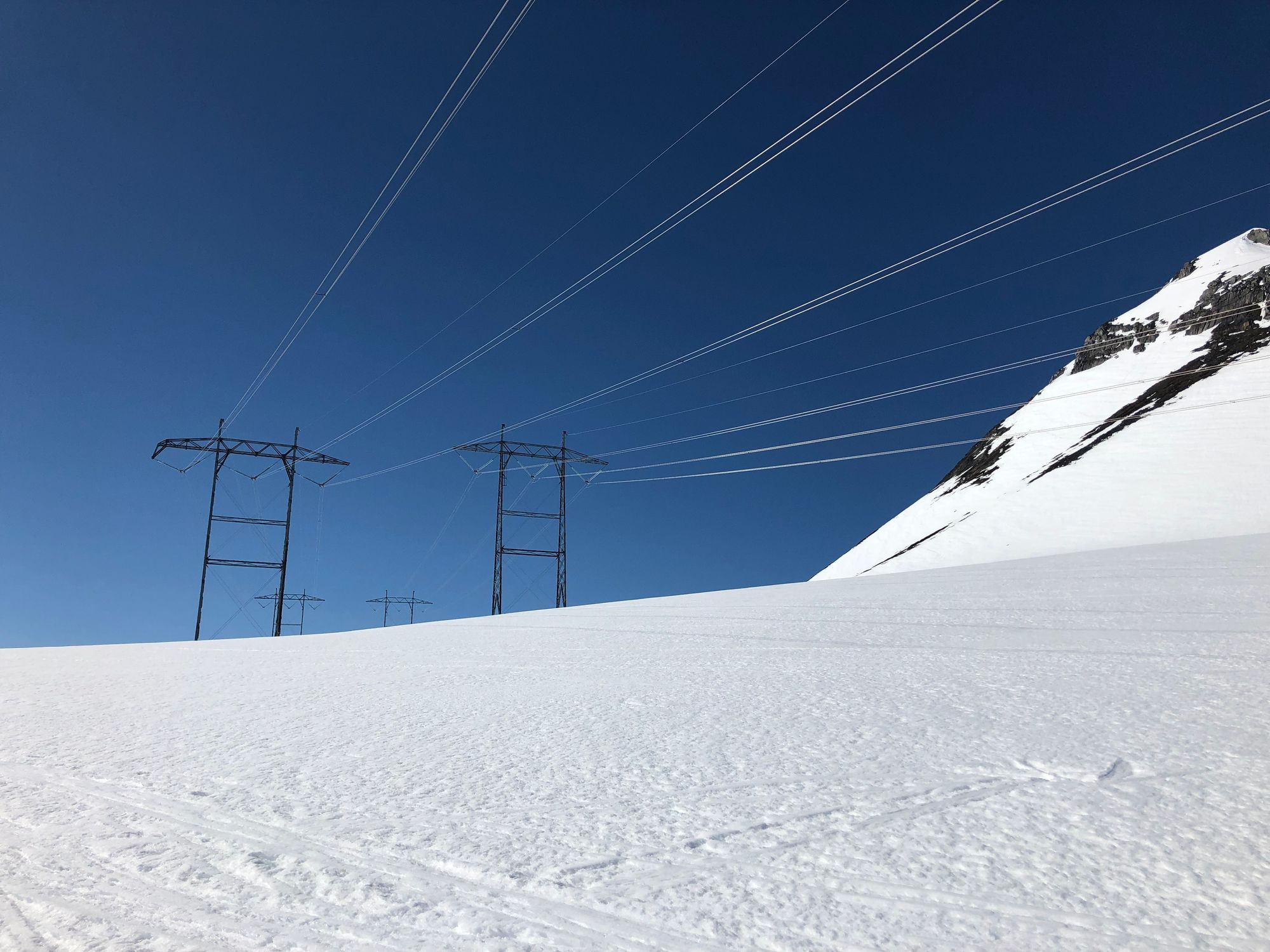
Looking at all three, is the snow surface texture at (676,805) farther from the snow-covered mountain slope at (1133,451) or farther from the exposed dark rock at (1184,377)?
the exposed dark rock at (1184,377)

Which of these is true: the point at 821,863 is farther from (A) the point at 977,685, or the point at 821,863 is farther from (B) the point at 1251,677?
(B) the point at 1251,677

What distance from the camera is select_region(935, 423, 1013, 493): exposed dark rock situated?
67000mm

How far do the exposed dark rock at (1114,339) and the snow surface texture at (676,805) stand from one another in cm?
9390

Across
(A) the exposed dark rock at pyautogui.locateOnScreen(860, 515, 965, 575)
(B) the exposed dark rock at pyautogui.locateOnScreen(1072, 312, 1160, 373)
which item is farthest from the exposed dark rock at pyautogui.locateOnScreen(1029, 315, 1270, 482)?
(B) the exposed dark rock at pyautogui.locateOnScreen(1072, 312, 1160, 373)

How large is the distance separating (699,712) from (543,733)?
0.79 m

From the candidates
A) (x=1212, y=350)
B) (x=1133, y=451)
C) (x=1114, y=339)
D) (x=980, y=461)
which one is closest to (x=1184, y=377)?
(x=1212, y=350)

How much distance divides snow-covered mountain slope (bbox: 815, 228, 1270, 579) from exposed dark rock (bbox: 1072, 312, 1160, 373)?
23 centimetres

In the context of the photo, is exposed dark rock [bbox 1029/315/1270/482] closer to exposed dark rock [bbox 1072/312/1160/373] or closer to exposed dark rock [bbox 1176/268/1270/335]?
exposed dark rock [bbox 1176/268/1270/335]

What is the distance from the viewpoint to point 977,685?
3936mm

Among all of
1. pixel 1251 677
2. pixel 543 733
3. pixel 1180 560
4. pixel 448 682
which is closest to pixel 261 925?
pixel 543 733

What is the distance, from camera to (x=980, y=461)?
73812 millimetres

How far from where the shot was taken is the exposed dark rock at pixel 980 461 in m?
67.0

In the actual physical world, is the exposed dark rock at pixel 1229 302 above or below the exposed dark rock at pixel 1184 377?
above

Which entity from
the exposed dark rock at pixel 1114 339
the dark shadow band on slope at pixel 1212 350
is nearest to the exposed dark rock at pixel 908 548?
the dark shadow band on slope at pixel 1212 350
